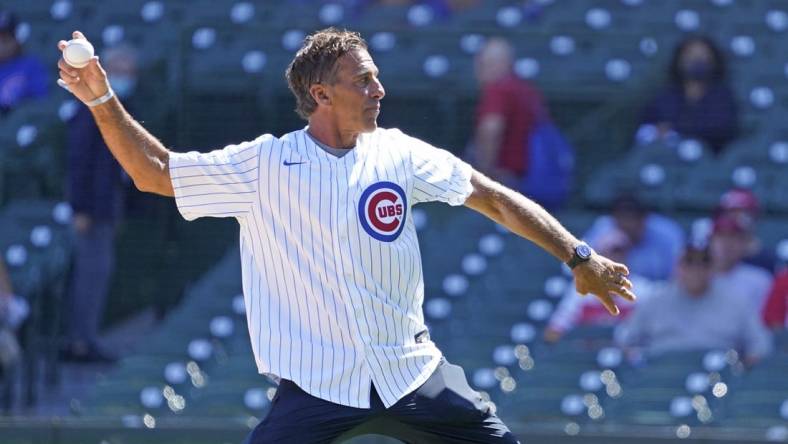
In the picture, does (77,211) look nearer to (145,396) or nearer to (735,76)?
(145,396)

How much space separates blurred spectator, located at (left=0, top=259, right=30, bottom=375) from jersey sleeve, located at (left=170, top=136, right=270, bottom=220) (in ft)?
16.4

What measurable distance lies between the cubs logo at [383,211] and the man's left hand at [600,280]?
0.55 m

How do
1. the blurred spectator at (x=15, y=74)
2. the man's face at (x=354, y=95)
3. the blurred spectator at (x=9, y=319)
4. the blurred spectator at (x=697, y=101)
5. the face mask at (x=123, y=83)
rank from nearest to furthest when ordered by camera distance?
1. the man's face at (x=354, y=95)
2. the blurred spectator at (x=9, y=319)
3. the blurred spectator at (x=697, y=101)
4. the face mask at (x=123, y=83)
5. the blurred spectator at (x=15, y=74)

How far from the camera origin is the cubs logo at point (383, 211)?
153 inches

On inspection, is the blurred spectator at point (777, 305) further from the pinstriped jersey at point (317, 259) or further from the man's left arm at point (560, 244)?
the pinstriped jersey at point (317, 259)

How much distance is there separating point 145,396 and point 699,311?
3129 millimetres

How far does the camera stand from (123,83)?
9164mm

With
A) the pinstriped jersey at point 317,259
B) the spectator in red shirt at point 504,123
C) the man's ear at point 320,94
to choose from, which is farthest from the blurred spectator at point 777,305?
the man's ear at point 320,94

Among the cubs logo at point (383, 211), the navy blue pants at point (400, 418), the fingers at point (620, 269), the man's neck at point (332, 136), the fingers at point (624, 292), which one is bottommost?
the navy blue pants at point (400, 418)

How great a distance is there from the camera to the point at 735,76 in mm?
9289

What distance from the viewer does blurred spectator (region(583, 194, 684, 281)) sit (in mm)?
8398

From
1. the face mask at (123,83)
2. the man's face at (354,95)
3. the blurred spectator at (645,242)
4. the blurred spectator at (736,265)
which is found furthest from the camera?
the face mask at (123,83)

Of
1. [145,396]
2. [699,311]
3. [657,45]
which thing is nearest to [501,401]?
[699,311]

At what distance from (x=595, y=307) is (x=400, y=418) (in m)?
4.58
